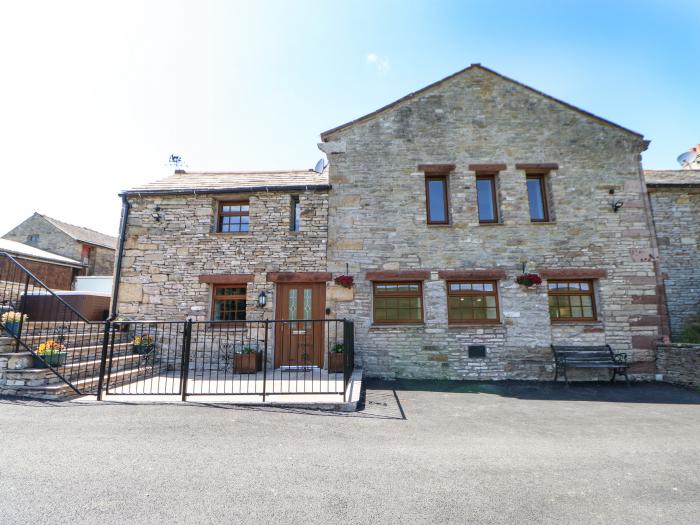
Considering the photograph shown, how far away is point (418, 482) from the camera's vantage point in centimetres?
324

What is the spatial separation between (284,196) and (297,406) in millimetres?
5940

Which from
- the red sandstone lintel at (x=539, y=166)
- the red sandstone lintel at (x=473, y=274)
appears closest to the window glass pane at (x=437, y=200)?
the red sandstone lintel at (x=473, y=274)

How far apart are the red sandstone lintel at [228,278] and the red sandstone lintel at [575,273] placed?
7.77 meters

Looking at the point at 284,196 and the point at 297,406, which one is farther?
the point at 284,196

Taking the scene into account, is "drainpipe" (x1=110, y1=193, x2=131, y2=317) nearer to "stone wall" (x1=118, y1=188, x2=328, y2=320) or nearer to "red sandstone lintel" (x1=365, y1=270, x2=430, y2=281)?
"stone wall" (x1=118, y1=188, x2=328, y2=320)

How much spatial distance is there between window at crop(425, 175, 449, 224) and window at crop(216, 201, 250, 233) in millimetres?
5287

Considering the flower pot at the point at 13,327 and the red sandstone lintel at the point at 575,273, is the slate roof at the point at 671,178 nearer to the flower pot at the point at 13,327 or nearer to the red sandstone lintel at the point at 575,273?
the red sandstone lintel at the point at 575,273

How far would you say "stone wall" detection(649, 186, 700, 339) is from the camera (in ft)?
29.8

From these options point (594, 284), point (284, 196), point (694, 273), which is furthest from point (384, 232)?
point (694, 273)

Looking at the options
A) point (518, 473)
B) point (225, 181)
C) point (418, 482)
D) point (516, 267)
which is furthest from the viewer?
point (225, 181)

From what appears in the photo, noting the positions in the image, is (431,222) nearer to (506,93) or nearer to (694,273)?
(506,93)

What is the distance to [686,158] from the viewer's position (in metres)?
12.9

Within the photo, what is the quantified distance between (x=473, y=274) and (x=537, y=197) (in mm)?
3197

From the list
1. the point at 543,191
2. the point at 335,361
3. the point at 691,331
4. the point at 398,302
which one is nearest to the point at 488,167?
the point at 543,191
